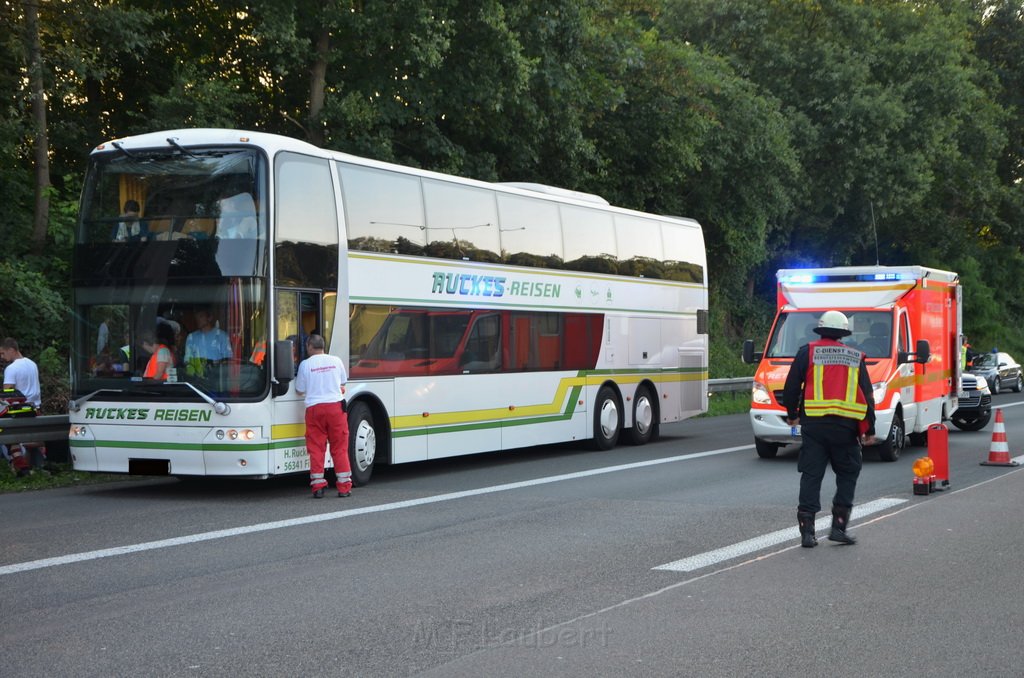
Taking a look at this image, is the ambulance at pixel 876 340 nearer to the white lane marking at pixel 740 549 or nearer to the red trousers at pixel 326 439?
the white lane marking at pixel 740 549

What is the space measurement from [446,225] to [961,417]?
39.2ft

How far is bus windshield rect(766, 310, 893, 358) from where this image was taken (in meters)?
18.1

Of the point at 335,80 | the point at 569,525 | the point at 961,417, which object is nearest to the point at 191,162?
the point at 569,525

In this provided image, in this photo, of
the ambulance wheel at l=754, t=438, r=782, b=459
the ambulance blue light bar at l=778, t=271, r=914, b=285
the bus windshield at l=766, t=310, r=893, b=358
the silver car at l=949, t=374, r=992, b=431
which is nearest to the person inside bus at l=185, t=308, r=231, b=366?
the ambulance wheel at l=754, t=438, r=782, b=459

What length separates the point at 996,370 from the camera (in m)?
39.1

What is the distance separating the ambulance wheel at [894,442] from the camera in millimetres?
17516

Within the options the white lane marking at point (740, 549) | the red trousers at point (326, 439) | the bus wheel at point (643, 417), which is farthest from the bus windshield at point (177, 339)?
the bus wheel at point (643, 417)

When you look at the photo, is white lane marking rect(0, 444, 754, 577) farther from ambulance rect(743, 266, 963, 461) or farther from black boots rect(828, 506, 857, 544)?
black boots rect(828, 506, 857, 544)

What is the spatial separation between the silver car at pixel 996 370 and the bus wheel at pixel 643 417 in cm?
1942

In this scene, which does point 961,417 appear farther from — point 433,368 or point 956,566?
point 956,566

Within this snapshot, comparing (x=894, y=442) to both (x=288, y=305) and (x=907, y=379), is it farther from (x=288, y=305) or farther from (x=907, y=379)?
(x=288, y=305)

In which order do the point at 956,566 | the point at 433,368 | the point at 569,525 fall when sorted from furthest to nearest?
the point at 433,368 → the point at 569,525 → the point at 956,566

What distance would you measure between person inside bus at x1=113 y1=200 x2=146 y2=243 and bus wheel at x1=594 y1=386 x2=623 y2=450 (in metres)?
8.22

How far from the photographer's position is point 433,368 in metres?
16.0
